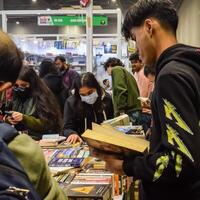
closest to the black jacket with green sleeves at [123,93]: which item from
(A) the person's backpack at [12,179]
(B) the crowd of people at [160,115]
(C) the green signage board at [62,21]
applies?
(C) the green signage board at [62,21]

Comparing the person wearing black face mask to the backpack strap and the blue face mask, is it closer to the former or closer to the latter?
the blue face mask

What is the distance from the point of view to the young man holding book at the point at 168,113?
58.6 inches

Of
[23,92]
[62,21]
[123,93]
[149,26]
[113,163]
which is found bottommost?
[123,93]

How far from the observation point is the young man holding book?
1.49 metres

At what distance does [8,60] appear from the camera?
115 cm

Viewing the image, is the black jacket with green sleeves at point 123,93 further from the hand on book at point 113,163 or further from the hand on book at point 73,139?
the hand on book at point 113,163

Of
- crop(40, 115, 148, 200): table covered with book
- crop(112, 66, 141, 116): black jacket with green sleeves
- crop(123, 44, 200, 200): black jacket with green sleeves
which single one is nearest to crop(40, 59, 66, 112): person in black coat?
crop(112, 66, 141, 116): black jacket with green sleeves

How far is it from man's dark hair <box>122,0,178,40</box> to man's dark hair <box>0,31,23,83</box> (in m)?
0.75

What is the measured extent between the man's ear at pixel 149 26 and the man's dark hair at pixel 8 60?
2.38 feet

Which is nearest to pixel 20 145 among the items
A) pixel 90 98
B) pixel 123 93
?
pixel 90 98

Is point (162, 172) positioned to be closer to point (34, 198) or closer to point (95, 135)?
point (95, 135)

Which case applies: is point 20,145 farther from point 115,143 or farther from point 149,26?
point 149,26

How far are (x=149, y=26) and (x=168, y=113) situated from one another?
0.43 m

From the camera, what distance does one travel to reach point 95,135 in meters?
1.82
